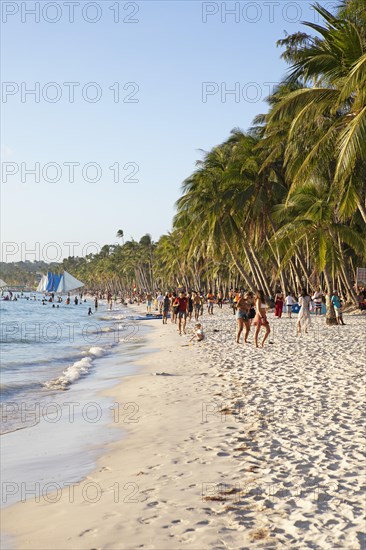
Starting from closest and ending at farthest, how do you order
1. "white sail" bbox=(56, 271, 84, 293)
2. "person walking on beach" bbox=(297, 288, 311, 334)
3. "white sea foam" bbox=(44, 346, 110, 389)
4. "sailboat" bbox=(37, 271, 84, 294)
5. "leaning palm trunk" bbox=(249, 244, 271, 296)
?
"white sea foam" bbox=(44, 346, 110, 389)
"person walking on beach" bbox=(297, 288, 311, 334)
"leaning palm trunk" bbox=(249, 244, 271, 296)
"white sail" bbox=(56, 271, 84, 293)
"sailboat" bbox=(37, 271, 84, 294)

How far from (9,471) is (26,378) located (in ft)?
31.0

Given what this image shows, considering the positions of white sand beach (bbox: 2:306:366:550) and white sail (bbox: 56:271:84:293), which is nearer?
white sand beach (bbox: 2:306:366:550)

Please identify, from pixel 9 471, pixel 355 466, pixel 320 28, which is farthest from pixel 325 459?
pixel 320 28

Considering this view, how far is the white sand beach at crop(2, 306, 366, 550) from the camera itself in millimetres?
4570

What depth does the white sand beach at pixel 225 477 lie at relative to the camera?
4570 millimetres

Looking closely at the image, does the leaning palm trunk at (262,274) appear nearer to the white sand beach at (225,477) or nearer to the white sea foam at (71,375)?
the white sea foam at (71,375)

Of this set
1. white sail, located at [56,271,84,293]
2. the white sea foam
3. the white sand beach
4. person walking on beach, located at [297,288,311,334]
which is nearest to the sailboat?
white sail, located at [56,271,84,293]

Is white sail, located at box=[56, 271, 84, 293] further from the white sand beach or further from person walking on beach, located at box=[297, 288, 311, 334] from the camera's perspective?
the white sand beach

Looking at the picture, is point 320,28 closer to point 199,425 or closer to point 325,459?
point 199,425

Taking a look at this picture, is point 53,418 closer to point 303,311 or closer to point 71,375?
point 71,375

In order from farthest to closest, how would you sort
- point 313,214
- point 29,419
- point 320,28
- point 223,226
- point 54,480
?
1. point 223,226
2. point 313,214
3. point 320,28
4. point 29,419
5. point 54,480

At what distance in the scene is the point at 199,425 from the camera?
826cm

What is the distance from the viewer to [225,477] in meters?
5.82

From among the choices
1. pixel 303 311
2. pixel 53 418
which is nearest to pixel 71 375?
pixel 53 418
